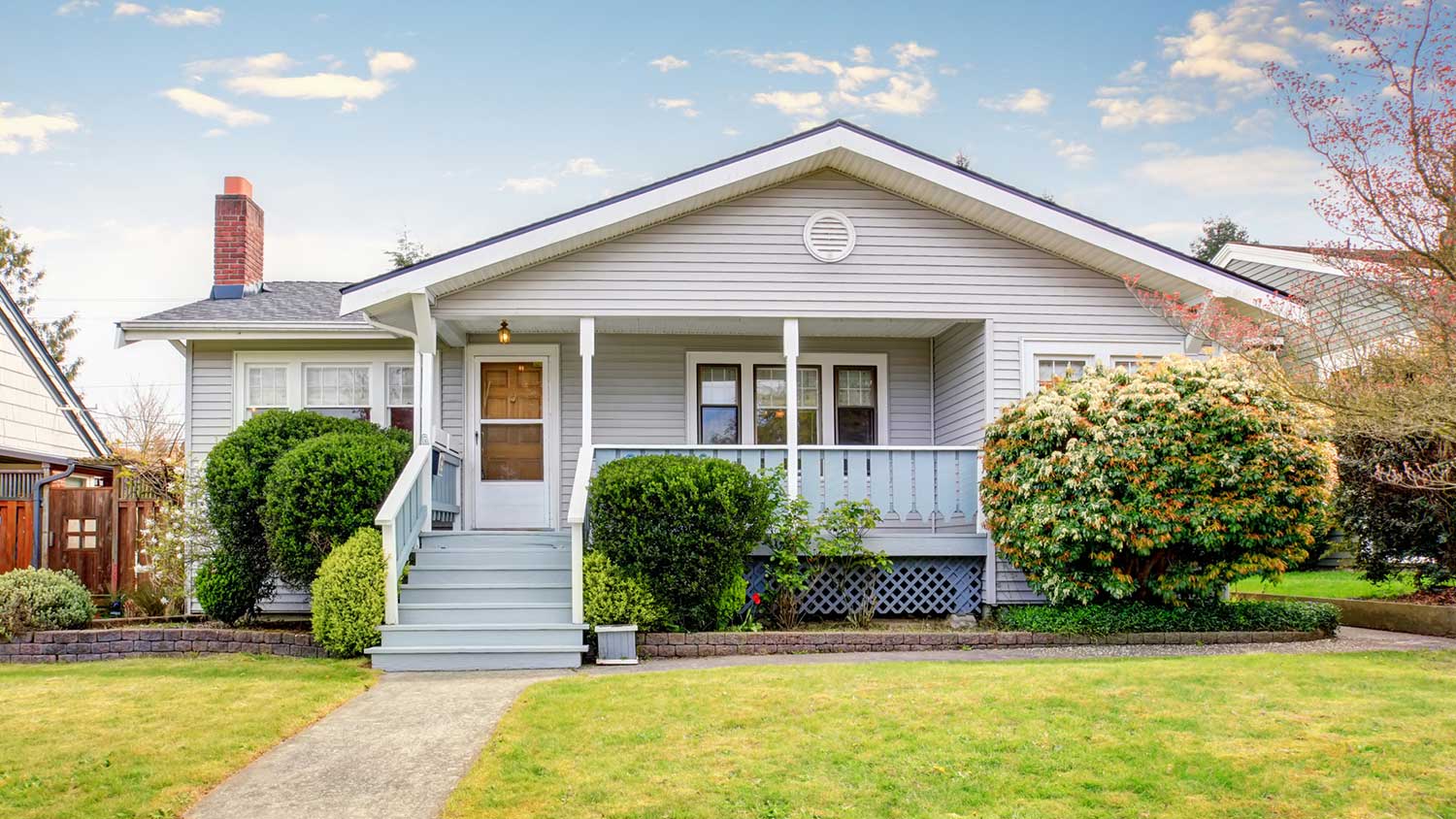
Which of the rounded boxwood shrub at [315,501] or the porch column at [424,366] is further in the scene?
the porch column at [424,366]

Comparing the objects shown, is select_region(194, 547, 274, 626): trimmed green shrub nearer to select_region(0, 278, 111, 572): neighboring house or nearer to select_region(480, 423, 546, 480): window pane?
select_region(480, 423, 546, 480): window pane

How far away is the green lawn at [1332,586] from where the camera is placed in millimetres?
13023

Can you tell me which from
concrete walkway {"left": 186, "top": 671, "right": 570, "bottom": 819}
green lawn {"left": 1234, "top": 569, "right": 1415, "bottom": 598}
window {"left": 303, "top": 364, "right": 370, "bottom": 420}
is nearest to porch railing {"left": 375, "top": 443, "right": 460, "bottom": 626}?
window {"left": 303, "top": 364, "right": 370, "bottom": 420}

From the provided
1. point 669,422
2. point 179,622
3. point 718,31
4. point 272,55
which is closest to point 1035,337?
point 669,422

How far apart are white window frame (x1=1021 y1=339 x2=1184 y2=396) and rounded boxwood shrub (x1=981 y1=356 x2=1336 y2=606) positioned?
1508 mm

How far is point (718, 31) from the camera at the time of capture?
18406mm

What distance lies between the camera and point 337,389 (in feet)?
44.4

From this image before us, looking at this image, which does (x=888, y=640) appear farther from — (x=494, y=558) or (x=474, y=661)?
(x=494, y=558)

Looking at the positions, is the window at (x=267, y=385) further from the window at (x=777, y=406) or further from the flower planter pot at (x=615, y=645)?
the flower planter pot at (x=615, y=645)

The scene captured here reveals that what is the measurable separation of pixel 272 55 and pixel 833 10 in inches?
362

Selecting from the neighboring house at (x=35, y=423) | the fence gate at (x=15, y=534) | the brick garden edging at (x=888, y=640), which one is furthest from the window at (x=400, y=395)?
the brick garden edging at (x=888, y=640)

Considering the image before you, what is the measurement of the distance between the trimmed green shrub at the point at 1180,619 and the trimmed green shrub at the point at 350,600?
6.21 meters

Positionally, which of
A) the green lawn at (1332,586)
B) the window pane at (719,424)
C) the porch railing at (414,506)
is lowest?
the green lawn at (1332,586)

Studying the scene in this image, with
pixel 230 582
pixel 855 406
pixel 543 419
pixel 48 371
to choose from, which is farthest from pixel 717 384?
pixel 48 371
